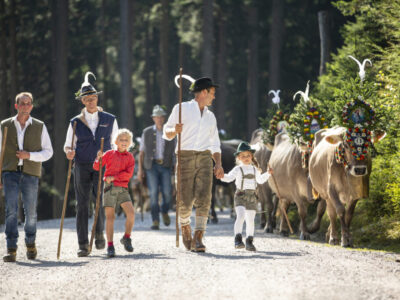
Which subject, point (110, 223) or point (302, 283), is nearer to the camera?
point (302, 283)

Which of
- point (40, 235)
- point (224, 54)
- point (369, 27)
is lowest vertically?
→ point (40, 235)

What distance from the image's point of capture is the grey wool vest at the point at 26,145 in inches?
438

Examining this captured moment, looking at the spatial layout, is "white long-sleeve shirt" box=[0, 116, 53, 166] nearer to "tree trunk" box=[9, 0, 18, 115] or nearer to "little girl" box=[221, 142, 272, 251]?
"little girl" box=[221, 142, 272, 251]

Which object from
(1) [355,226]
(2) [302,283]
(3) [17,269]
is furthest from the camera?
(1) [355,226]

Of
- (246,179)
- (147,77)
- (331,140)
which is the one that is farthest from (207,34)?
(246,179)

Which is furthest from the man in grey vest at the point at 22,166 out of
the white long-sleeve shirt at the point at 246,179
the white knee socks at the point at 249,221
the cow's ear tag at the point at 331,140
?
the cow's ear tag at the point at 331,140

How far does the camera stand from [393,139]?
47.5 feet

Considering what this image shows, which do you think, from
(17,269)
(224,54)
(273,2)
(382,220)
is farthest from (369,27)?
(224,54)

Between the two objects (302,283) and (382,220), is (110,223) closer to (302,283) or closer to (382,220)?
(302,283)

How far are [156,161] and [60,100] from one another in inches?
785

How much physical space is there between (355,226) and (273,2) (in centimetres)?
3094

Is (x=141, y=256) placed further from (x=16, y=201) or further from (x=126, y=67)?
(x=126, y=67)

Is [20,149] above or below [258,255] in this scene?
above

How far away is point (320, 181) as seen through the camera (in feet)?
47.0
